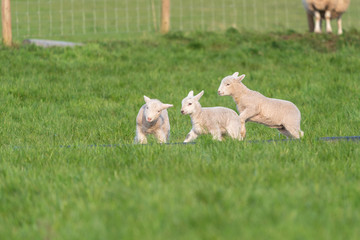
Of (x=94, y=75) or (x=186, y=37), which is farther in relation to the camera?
(x=186, y=37)

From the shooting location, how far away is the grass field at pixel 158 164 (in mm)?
3227

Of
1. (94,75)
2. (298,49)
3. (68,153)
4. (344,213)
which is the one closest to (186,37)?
(298,49)

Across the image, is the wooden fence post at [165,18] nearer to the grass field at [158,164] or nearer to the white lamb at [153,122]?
the grass field at [158,164]

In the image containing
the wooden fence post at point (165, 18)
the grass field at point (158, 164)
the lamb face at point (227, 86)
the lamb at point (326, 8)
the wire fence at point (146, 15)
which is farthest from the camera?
the wire fence at point (146, 15)

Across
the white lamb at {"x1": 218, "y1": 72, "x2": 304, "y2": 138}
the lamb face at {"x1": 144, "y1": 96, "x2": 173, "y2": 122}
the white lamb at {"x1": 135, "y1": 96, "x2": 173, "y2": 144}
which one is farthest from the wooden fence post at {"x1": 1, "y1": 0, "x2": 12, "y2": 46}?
the white lamb at {"x1": 218, "y1": 72, "x2": 304, "y2": 138}

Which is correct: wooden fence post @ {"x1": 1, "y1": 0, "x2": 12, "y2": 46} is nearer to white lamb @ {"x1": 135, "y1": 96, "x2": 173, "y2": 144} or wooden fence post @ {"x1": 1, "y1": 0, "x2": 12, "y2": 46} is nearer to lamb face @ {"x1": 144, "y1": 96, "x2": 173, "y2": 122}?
white lamb @ {"x1": 135, "y1": 96, "x2": 173, "y2": 144}

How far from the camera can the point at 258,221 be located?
10.4ft

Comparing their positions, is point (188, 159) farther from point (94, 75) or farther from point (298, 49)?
point (298, 49)

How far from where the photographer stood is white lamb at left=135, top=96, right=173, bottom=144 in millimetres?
6105

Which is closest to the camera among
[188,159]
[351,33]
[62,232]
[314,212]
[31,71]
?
[62,232]

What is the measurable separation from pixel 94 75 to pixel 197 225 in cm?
820

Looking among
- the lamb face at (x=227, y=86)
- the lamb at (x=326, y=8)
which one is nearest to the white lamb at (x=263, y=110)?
the lamb face at (x=227, y=86)

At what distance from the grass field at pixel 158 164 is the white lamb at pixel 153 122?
1.53 feet

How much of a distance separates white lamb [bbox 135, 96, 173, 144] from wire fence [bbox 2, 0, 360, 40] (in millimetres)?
13835
